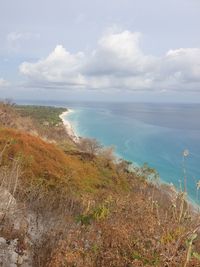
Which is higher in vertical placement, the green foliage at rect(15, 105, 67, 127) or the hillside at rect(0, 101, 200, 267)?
the hillside at rect(0, 101, 200, 267)

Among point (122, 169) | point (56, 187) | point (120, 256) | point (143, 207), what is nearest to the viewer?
point (120, 256)

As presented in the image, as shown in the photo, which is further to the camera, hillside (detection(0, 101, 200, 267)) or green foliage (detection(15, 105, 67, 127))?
green foliage (detection(15, 105, 67, 127))

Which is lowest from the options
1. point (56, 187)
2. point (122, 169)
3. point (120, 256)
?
point (122, 169)

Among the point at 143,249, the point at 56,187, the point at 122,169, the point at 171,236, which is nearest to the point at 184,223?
the point at 171,236

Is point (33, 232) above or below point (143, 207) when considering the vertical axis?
below

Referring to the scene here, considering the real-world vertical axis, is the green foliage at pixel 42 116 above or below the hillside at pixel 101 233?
below

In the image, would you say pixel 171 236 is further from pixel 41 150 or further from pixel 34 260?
pixel 41 150

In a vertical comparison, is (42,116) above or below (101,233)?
below

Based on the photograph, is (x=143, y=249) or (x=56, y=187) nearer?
(x=143, y=249)

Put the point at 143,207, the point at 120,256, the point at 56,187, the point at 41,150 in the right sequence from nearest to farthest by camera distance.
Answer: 1. the point at 120,256
2. the point at 143,207
3. the point at 56,187
4. the point at 41,150

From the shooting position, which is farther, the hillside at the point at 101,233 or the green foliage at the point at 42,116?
the green foliage at the point at 42,116

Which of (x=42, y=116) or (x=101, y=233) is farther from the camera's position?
(x=42, y=116)
